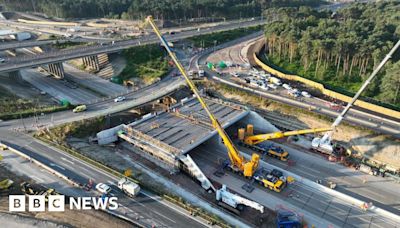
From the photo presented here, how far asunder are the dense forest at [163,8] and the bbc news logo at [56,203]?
13246cm

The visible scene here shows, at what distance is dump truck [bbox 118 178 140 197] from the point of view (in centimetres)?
5034

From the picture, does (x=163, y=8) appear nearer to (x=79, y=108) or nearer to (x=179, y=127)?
(x=79, y=108)

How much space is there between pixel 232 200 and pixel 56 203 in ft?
90.2

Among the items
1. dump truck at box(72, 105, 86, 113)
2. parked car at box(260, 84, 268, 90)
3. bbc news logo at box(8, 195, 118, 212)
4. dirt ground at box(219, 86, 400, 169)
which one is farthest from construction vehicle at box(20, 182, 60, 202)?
parked car at box(260, 84, 268, 90)

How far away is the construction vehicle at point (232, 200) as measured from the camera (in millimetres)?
49206

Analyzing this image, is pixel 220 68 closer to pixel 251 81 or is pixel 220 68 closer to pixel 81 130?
pixel 251 81

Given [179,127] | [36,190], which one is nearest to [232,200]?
[179,127]

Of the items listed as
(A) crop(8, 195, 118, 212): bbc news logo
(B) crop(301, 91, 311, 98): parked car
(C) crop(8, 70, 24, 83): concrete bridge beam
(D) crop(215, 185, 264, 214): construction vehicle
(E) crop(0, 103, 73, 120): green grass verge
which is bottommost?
(D) crop(215, 185, 264, 214): construction vehicle

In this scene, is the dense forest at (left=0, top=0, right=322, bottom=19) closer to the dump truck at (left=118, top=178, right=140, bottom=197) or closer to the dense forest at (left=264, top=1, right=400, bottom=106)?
the dense forest at (left=264, top=1, right=400, bottom=106)

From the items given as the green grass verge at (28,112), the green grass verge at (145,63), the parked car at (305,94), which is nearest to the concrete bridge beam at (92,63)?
the green grass verge at (145,63)

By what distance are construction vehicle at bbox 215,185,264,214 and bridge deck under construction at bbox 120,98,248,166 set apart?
39.8 feet

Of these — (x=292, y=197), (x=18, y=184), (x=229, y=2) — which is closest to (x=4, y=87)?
(x=18, y=184)

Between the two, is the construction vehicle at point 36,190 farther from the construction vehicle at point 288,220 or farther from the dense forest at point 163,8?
the dense forest at point 163,8

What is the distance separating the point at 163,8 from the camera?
6427 inches
